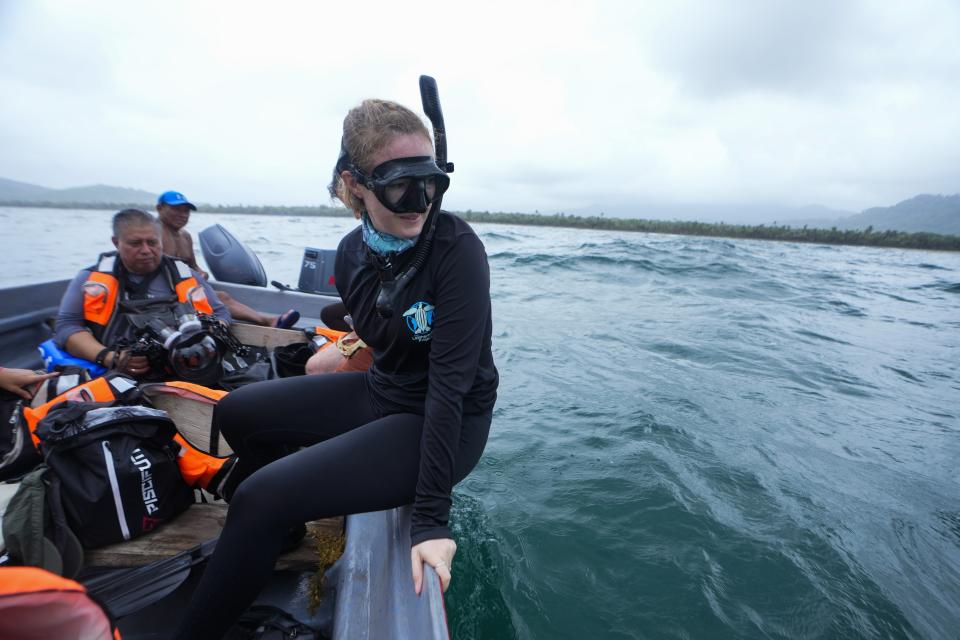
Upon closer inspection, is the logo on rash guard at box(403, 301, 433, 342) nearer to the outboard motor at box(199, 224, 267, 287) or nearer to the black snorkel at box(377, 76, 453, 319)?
the black snorkel at box(377, 76, 453, 319)

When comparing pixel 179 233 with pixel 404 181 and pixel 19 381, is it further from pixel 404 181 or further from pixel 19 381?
pixel 404 181

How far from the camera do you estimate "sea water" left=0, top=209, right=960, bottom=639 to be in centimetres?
221

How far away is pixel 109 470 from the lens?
65.0 inches

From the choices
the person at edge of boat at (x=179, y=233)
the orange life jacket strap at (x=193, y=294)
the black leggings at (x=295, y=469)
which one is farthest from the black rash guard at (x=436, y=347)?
the person at edge of boat at (x=179, y=233)

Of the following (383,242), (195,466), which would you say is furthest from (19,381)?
(383,242)

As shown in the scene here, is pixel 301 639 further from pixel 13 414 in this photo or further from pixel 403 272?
pixel 13 414

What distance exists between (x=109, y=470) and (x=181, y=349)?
1.33 m

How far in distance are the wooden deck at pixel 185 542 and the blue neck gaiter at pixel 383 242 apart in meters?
1.25

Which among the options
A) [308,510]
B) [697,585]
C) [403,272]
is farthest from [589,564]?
[403,272]

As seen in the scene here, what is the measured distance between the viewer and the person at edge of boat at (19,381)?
2.34 m

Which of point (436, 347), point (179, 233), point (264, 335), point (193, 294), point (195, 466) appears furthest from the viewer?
point (179, 233)

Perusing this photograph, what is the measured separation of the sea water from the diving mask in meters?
1.95

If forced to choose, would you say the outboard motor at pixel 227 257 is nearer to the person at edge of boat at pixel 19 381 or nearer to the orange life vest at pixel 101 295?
the orange life vest at pixel 101 295

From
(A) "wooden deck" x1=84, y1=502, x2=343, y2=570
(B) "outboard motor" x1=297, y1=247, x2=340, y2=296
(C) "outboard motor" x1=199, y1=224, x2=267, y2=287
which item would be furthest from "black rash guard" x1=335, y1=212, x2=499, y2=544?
(C) "outboard motor" x1=199, y1=224, x2=267, y2=287
